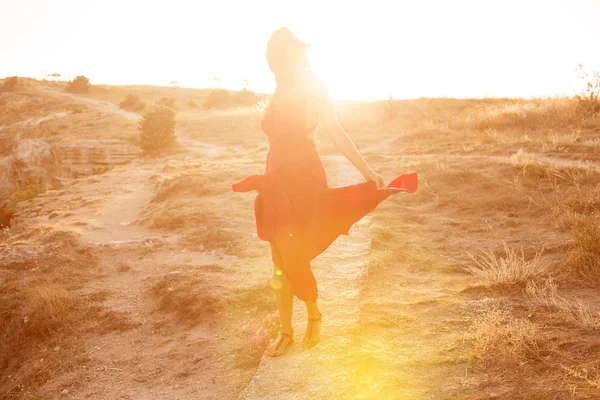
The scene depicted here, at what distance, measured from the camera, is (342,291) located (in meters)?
4.40

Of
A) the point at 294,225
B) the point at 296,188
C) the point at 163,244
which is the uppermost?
the point at 296,188

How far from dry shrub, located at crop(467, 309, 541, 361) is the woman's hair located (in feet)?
7.48

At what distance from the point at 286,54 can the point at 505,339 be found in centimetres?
248

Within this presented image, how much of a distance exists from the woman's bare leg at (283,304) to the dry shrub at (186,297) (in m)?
1.74

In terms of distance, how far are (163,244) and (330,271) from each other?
363 centimetres

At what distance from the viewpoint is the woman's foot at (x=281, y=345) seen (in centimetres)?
344

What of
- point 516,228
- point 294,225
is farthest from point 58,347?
point 516,228

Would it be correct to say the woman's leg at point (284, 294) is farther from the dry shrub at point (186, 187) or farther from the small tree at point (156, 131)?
the small tree at point (156, 131)

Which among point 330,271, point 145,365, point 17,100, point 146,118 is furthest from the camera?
point 17,100

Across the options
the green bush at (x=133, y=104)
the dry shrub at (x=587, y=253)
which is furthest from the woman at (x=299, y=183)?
the green bush at (x=133, y=104)

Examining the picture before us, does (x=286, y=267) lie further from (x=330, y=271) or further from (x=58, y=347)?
(x=58, y=347)

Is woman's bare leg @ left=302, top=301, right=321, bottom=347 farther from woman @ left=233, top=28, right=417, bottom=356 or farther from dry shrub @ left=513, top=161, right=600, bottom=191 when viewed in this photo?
dry shrub @ left=513, top=161, right=600, bottom=191

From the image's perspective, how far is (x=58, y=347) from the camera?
16.8 ft

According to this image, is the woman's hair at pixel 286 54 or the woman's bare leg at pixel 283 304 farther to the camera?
the woman's bare leg at pixel 283 304
